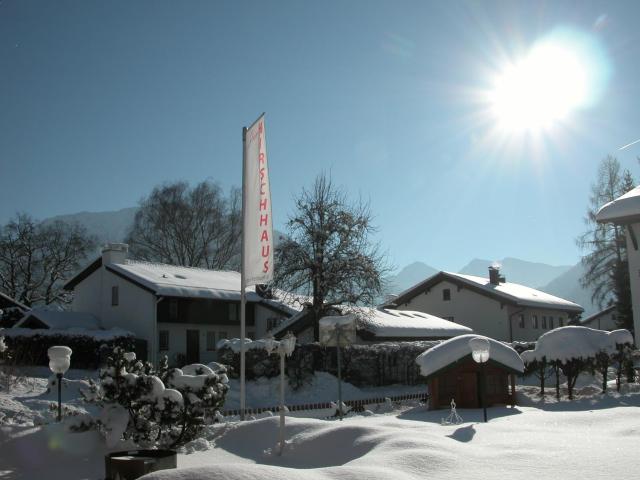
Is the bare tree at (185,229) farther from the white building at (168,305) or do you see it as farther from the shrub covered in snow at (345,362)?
the shrub covered in snow at (345,362)

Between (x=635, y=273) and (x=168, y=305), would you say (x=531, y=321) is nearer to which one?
(x=635, y=273)

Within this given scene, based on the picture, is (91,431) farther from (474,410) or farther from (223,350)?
(223,350)

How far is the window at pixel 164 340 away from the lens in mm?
34906

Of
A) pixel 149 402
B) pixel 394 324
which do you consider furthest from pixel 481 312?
pixel 149 402

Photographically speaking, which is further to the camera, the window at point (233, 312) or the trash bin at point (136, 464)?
the window at point (233, 312)

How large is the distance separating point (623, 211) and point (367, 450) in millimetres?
25773

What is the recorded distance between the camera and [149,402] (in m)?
11.4

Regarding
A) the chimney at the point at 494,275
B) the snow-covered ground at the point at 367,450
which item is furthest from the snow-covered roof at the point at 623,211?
the snow-covered ground at the point at 367,450

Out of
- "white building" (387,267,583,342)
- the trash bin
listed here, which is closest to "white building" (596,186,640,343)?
"white building" (387,267,583,342)

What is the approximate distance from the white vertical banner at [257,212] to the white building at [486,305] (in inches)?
1245

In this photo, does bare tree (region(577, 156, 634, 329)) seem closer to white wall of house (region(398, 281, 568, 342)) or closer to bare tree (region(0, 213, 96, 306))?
white wall of house (region(398, 281, 568, 342))

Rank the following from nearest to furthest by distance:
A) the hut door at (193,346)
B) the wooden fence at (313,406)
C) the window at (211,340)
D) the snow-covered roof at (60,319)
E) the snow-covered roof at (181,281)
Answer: the wooden fence at (313,406)
the snow-covered roof at (60,319)
the snow-covered roof at (181,281)
the hut door at (193,346)
the window at (211,340)

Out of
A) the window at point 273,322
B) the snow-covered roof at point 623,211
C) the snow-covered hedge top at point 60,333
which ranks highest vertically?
the snow-covered roof at point 623,211

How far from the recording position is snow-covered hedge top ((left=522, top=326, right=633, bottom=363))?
72.0 feet
